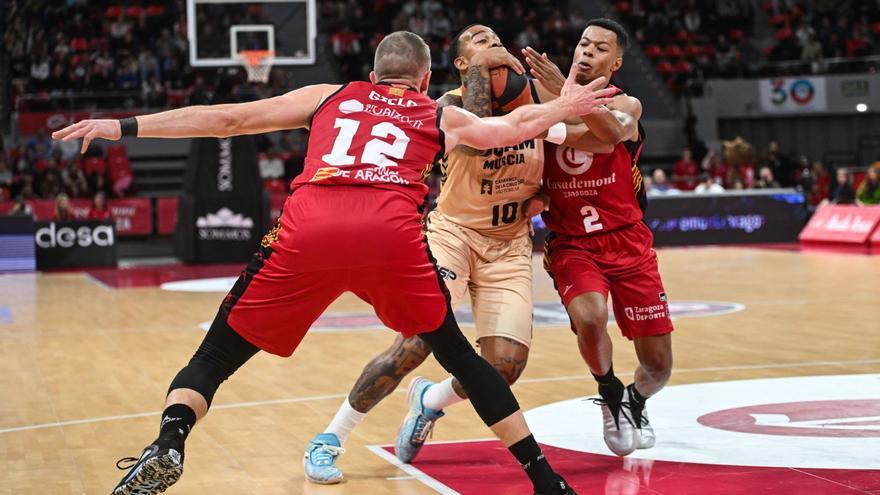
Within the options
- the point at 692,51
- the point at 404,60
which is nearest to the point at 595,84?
the point at 404,60

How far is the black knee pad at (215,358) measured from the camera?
14.5 ft

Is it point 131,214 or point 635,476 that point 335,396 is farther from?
point 131,214

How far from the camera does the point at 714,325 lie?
11031 millimetres

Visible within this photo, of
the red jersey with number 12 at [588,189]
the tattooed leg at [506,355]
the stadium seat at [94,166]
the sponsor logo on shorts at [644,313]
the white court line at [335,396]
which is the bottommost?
the stadium seat at [94,166]

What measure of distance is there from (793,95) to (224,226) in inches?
619

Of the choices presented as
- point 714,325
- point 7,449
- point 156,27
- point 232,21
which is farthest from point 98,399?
point 156,27

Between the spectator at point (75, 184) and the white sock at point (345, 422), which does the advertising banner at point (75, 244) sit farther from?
the white sock at point (345, 422)

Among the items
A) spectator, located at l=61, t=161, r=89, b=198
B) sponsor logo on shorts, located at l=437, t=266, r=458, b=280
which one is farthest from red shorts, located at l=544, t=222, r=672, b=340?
spectator, located at l=61, t=161, r=89, b=198

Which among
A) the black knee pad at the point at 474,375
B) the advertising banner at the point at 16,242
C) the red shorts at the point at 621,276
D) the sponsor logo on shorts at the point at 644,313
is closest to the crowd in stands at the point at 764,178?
the advertising banner at the point at 16,242

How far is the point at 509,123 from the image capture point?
4707 mm

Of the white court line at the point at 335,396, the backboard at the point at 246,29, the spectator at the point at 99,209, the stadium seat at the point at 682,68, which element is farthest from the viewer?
the stadium seat at the point at 682,68

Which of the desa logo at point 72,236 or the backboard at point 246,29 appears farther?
the backboard at point 246,29

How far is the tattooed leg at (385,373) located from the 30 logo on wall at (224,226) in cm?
1469

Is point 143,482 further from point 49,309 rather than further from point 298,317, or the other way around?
point 49,309
